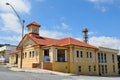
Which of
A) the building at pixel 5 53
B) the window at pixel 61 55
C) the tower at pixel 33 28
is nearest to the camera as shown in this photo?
the window at pixel 61 55

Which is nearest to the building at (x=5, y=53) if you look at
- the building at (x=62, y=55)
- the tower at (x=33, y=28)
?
the building at (x=62, y=55)

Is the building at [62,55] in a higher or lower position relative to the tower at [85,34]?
lower

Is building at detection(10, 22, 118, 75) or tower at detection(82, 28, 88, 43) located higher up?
tower at detection(82, 28, 88, 43)

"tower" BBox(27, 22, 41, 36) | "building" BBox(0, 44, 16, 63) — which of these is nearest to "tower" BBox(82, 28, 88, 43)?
"tower" BBox(27, 22, 41, 36)

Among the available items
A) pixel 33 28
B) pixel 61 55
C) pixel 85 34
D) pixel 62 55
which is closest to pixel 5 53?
pixel 33 28

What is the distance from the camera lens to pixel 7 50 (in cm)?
5906

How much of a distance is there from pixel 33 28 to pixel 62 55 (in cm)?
913

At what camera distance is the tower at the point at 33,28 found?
45.3 meters

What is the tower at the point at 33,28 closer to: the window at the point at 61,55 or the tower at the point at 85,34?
the window at the point at 61,55

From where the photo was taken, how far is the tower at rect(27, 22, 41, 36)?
149 ft

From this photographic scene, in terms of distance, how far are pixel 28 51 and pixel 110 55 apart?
19821mm

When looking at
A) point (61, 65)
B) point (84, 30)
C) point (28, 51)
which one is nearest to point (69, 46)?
point (61, 65)

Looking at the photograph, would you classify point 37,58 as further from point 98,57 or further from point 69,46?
point 98,57

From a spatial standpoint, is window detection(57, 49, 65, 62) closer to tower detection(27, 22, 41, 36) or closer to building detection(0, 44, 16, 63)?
tower detection(27, 22, 41, 36)
